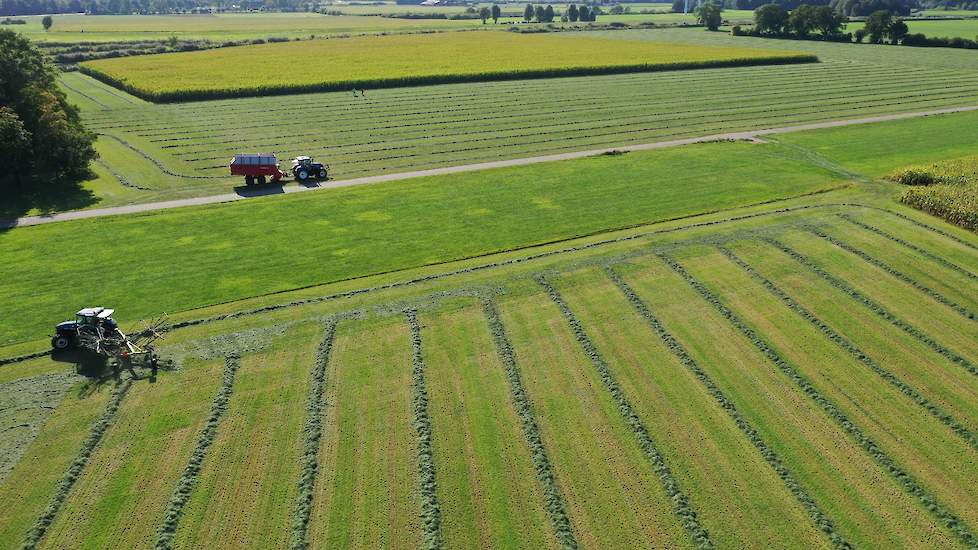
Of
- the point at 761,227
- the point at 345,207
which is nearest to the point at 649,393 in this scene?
the point at 761,227

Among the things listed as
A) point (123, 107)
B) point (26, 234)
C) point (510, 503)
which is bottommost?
point (510, 503)

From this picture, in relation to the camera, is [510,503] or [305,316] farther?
[305,316]

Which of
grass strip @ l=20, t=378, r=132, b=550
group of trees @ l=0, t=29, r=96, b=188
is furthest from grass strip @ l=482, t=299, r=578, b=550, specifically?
group of trees @ l=0, t=29, r=96, b=188

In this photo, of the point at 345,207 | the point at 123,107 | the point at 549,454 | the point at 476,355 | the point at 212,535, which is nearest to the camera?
the point at 212,535

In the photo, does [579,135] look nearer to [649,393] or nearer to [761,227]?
[761,227]

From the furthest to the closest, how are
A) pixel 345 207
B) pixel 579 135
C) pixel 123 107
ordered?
pixel 123 107, pixel 579 135, pixel 345 207

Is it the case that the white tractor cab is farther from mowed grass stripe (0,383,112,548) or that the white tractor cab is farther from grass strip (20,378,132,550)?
grass strip (20,378,132,550)
